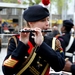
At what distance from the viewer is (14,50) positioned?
2223 mm

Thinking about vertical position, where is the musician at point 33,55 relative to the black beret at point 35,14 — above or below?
below

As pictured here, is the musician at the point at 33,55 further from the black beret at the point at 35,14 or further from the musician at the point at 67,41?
the musician at the point at 67,41

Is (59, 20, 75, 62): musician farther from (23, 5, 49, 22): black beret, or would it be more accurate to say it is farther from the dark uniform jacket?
the dark uniform jacket

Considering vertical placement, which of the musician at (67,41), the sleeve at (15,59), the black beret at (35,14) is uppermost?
the black beret at (35,14)

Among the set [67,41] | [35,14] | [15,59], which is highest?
[35,14]

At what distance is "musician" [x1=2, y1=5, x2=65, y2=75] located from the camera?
7.09ft

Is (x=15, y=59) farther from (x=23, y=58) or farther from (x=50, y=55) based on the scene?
(x=50, y=55)

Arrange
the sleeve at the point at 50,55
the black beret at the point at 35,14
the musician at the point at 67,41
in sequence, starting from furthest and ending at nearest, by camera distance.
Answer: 1. the musician at the point at 67,41
2. the black beret at the point at 35,14
3. the sleeve at the point at 50,55

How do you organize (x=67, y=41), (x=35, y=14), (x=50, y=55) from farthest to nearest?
(x=67, y=41) → (x=35, y=14) → (x=50, y=55)

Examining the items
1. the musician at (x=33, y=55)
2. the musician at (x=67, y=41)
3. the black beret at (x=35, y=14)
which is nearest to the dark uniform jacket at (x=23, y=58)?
the musician at (x=33, y=55)

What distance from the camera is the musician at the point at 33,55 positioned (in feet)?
7.09

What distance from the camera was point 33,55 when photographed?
221 cm

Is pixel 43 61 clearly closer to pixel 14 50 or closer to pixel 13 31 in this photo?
pixel 14 50

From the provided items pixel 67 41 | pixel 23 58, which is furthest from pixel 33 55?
pixel 67 41
